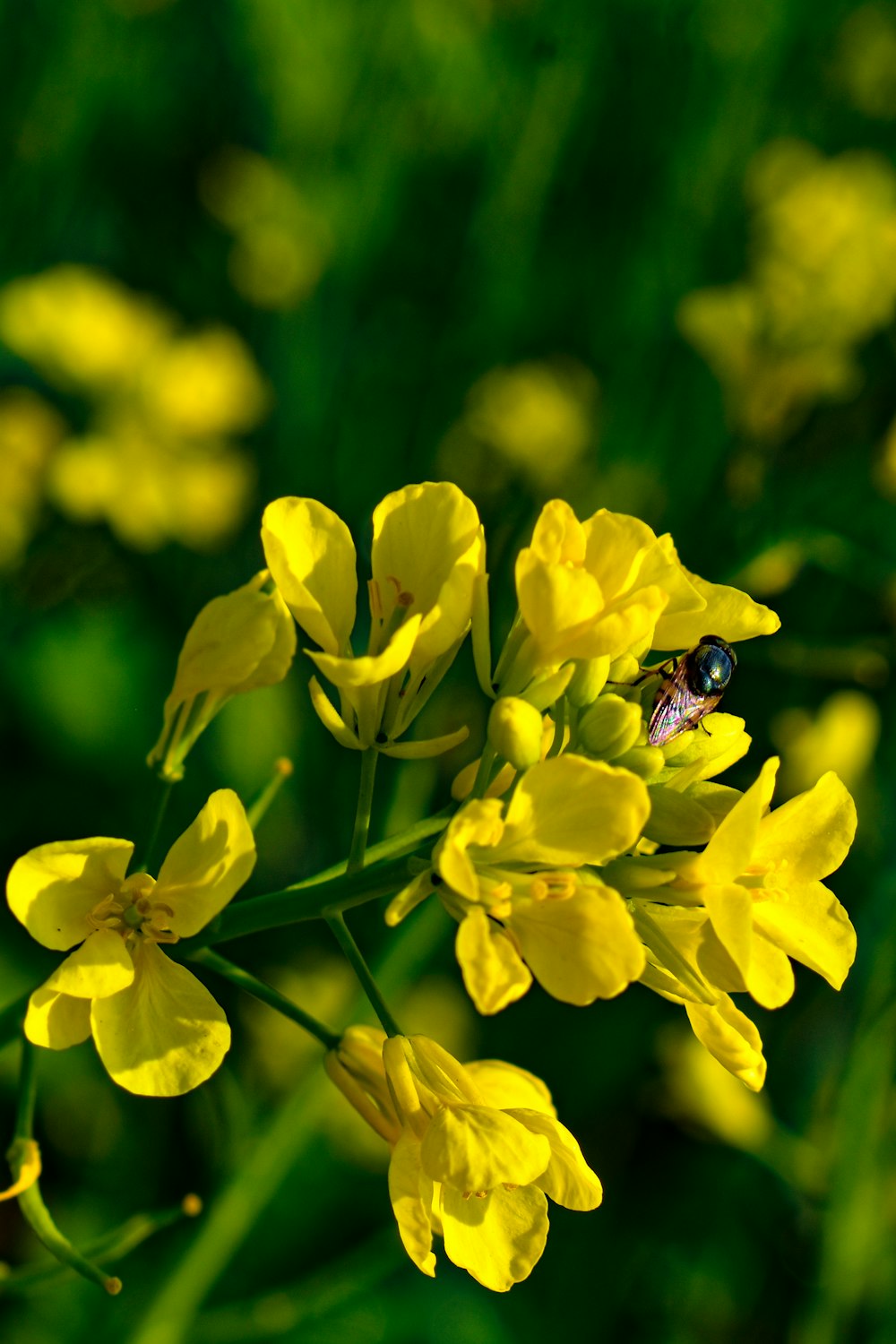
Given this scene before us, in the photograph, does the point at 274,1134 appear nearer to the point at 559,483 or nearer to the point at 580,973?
the point at 580,973

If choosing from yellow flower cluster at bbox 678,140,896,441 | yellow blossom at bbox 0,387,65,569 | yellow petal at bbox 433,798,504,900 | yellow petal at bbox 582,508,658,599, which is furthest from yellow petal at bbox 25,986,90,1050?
yellow flower cluster at bbox 678,140,896,441

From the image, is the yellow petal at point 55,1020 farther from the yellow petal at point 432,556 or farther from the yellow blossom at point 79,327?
the yellow blossom at point 79,327

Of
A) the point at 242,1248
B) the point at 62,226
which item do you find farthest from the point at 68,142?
the point at 242,1248

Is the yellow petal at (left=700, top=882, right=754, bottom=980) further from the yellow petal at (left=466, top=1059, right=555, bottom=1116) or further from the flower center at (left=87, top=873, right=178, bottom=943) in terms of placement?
the flower center at (left=87, top=873, right=178, bottom=943)

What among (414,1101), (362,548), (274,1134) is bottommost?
(274,1134)

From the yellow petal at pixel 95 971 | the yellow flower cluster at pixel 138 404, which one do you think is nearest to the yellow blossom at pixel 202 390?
the yellow flower cluster at pixel 138 404

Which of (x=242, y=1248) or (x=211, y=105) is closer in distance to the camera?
(x=242, y=1248)
